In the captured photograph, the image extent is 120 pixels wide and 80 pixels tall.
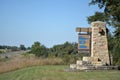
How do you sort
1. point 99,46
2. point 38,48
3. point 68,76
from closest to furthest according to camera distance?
1. point 68,76
2. point 99,46
3. point 38,48

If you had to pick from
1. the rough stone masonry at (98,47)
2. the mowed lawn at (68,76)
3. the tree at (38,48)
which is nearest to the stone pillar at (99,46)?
the rough stone masonry at (98,47)

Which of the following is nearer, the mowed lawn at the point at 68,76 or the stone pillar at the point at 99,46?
the mowed lawn at the point at 68,76

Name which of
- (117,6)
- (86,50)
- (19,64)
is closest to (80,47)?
(86,50)

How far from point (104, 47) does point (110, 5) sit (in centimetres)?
1423

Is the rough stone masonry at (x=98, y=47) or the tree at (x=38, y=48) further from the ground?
the tree at (x=38, y=48)

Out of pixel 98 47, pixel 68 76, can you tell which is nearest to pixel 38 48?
pixel 98 47

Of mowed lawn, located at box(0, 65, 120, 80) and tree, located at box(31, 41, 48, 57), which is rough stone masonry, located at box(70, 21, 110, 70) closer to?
mowed lawn, located at box(0, 65, 120, 80)

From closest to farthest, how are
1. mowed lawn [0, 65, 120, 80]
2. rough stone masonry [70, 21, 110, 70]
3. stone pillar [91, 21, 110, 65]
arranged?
mowed lawn [0, 65, 120, 80] < rough stone masonry [70, 21, 110, 70] < stone pillar [91, 21, 110, 65]

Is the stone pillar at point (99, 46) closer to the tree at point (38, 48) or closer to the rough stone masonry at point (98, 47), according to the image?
the rough stone masonry at point (98, 47)

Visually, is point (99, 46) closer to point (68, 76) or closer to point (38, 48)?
point (68, 76)

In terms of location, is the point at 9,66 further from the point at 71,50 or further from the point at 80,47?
the point at 71,50

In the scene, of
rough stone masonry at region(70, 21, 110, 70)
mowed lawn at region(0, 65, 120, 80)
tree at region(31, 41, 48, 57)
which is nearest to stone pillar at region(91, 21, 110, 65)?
rough stone masonry at region(70, 21, 110, 70)

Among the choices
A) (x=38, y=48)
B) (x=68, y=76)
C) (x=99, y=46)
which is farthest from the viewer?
(x=38, y=48)

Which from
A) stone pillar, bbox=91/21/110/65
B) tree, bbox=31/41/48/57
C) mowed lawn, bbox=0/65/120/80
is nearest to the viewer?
mowed lawn, bbox=0/65/120/80
